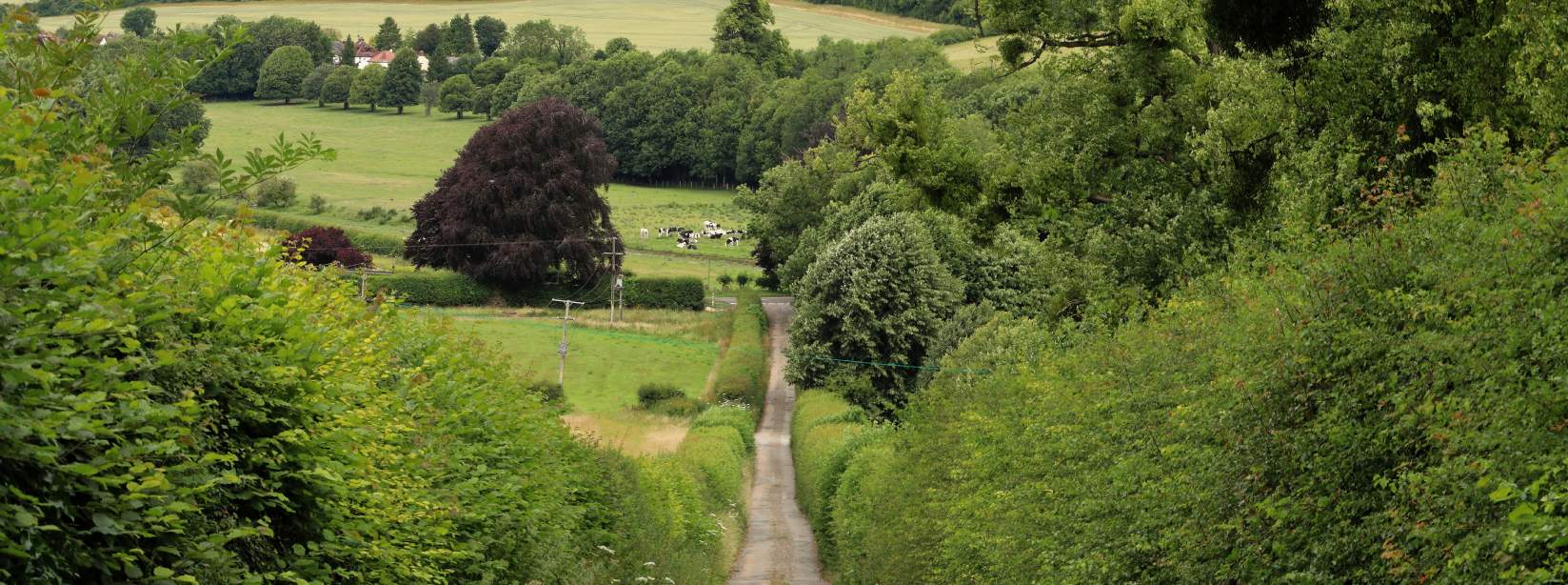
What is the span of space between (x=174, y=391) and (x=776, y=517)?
119 feet

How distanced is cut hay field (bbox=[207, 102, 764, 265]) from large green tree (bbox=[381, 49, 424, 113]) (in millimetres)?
1892

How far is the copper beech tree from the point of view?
70.9m

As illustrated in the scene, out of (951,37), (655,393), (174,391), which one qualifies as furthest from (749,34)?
(174,391)

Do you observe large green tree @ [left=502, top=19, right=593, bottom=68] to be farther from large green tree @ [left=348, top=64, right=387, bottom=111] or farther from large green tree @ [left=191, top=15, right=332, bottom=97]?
large green tree @ [left=191, top=15, right=332, bottom=97]

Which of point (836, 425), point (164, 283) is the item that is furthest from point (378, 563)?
point (836, 425)

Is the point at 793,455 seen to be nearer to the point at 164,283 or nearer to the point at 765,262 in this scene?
the point at 765,262

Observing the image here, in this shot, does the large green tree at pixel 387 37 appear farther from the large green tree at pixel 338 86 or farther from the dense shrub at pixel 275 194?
the dense shrub at pixel 275 194

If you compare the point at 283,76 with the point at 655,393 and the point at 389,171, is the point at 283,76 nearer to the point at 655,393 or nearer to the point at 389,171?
the point at 389,171

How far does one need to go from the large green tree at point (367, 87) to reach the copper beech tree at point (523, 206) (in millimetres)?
64306

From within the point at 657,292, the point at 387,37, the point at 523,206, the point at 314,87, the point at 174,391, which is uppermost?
the point at 174,391

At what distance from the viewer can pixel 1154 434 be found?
13164 mm

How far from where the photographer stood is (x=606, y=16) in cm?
17900

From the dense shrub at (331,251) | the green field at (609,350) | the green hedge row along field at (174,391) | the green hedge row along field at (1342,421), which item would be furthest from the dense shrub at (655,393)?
the green hedge row along field at (174,391)

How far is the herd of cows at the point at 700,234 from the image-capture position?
9288 cm
